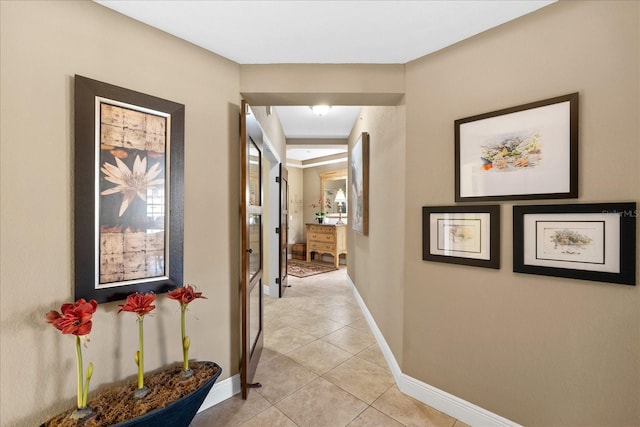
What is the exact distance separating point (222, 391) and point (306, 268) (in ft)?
14.0

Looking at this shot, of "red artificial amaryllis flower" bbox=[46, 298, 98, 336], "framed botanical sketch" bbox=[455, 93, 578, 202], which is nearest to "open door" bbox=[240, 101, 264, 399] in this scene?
"red artificial amaryllis flower" bbox=[46, 298, 98, 336]

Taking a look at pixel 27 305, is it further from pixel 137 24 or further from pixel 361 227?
pixel 361 227

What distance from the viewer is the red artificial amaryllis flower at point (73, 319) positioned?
1.14 metres

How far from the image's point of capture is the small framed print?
1613 mm

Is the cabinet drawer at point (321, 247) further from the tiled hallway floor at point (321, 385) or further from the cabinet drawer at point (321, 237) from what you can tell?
the tiled hallway floor at point (321, 385)

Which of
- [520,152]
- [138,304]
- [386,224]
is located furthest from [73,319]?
[520,152]

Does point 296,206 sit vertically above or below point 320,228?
above

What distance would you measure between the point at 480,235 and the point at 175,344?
2.02 meters

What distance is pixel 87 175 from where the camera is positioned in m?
1.34

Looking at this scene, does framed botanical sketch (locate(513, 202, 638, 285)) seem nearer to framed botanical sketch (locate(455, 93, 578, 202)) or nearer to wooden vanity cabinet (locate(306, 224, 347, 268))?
framed botanical sketch (locate(455, 93, 578, 202))

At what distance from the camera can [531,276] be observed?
1498 mm

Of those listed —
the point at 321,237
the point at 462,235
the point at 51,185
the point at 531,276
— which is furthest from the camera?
the point at 321,237

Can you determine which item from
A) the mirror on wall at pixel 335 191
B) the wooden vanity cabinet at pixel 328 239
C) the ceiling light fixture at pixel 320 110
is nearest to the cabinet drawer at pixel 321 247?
the wooden vanity cabinet at pixel 328 239

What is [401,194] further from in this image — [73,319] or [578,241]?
[73,319]
